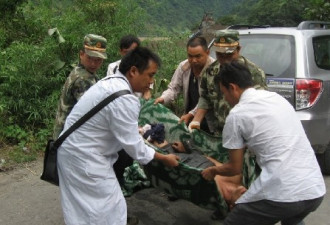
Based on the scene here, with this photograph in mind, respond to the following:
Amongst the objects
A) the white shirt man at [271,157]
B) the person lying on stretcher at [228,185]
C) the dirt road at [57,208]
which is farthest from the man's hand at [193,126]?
the white shirt man at [271,157]

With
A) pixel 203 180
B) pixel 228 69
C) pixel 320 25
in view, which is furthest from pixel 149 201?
pixel 320 25

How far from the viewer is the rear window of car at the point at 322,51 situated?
4680 millimetres

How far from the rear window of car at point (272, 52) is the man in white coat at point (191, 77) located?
33.1 inches

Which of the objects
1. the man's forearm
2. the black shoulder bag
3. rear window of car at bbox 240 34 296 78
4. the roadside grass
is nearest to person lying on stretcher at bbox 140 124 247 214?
the man's forearm

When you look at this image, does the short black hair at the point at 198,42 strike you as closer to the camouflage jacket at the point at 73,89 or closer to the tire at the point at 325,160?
the camouflage jacket at the point at 73,89

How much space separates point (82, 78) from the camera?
334 centimetres

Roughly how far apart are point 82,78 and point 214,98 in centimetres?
115

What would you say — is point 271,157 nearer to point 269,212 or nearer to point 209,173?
point 269,212

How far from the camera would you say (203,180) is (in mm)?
2924

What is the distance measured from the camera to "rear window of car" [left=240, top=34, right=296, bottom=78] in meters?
4.52

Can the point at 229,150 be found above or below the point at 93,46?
below

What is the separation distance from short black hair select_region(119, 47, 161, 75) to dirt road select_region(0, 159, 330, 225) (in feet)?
6.07

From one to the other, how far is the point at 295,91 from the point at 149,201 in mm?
1812

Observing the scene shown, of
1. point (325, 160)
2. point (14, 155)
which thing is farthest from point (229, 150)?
point (14, 155)
